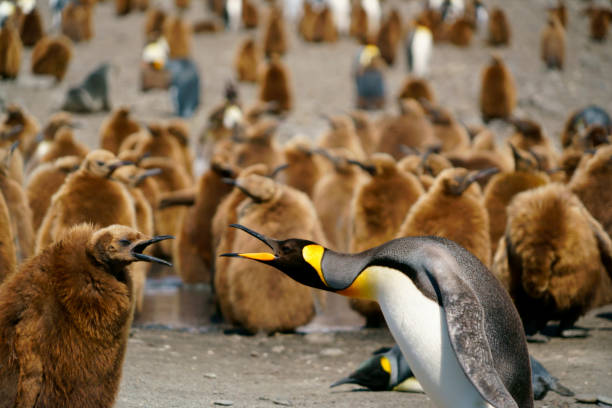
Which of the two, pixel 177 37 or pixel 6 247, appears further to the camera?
pixel 177 37

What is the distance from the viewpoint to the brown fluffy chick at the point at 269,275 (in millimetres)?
4348

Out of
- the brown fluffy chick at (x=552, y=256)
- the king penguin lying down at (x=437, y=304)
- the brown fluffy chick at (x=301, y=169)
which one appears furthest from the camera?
the brown fluffy chick at (x=301, y=169)

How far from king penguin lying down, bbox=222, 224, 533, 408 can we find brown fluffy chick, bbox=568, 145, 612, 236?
245cm

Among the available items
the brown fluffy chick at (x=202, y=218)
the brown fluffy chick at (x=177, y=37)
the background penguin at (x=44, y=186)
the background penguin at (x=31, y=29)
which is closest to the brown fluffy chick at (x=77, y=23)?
the background penguin at (x=31, y=29)

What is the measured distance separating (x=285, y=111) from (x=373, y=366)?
366 inches

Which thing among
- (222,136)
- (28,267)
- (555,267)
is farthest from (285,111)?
(28,267)

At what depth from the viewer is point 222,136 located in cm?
1096

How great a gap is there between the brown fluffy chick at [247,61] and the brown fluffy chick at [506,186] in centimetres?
975

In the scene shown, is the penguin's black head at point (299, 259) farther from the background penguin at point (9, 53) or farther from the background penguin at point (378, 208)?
the background penguin at point (9, 53)

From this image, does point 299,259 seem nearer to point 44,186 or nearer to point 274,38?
point 44,186

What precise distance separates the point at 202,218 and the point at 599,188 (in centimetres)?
257

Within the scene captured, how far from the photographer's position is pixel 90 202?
13.3 feet

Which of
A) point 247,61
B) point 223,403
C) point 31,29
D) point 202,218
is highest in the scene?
point 31,29

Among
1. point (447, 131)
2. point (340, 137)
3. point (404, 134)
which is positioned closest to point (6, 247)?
point (340, 137)
